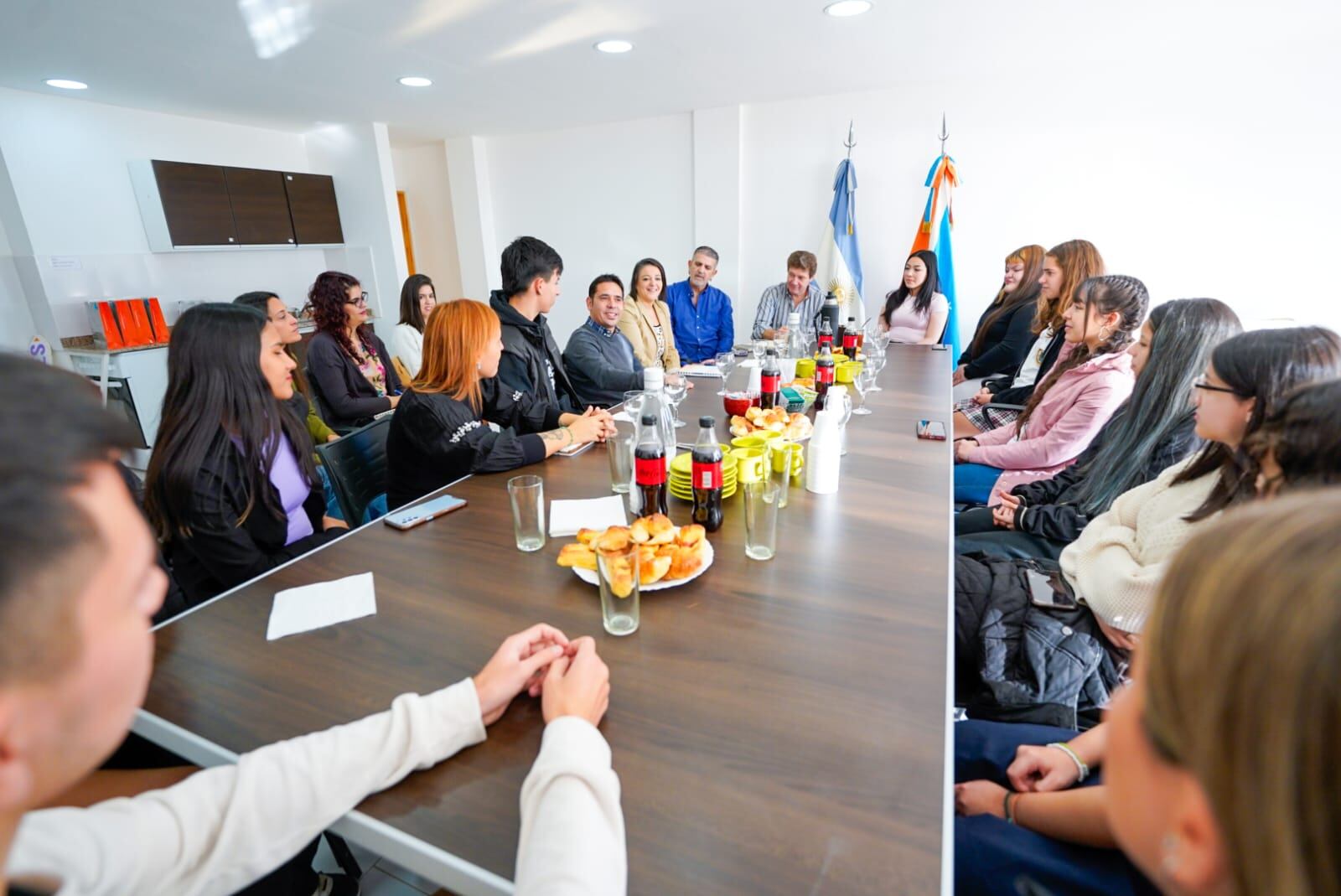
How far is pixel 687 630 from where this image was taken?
104cm

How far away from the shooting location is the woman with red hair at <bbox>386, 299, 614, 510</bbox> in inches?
74.5

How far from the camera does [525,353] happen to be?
2.63 metres

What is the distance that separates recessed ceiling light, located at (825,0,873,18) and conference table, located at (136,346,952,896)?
9.00ft

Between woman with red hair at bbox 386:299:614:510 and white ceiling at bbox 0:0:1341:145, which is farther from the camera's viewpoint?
white ceiling at bbox 0:0:1341:145

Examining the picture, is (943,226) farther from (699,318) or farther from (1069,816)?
(1069,816)

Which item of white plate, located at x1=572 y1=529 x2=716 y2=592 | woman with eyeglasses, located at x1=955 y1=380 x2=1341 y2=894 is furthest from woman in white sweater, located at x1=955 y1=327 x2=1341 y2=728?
white plate, located at x1=572 y1=529 x2=716 y2=592

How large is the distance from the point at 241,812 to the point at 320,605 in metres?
0.48

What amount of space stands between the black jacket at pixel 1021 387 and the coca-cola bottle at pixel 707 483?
2.26m

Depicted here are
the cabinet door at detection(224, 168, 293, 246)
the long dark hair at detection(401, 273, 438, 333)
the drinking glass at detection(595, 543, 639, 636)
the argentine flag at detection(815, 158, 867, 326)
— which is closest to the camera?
the drinking glass at detection(595, 543, 639, 636)

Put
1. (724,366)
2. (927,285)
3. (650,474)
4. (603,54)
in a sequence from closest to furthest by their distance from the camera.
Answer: (650,474)
(724,366)
(603,54)
(927,285)

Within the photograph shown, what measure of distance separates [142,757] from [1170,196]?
20.0 feet

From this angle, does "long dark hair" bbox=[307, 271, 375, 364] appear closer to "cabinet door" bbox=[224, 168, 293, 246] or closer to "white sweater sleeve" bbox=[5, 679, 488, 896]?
"cabinet door" bbox=[224, 168, 293, 246]

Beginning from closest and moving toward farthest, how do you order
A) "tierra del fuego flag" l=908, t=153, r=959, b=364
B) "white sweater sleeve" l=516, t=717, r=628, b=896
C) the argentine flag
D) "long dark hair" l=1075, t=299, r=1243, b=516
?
→ "white sweater sleeve" l=516, t=717, r=628, b=896, "long dark hair" l=1075, t=299, r=1243, b=516, "tierra del fuego flag" l=908, t=153, r=959, b=364, the argentine flag

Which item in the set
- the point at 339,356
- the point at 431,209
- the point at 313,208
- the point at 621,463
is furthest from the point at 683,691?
the point at 431,209
